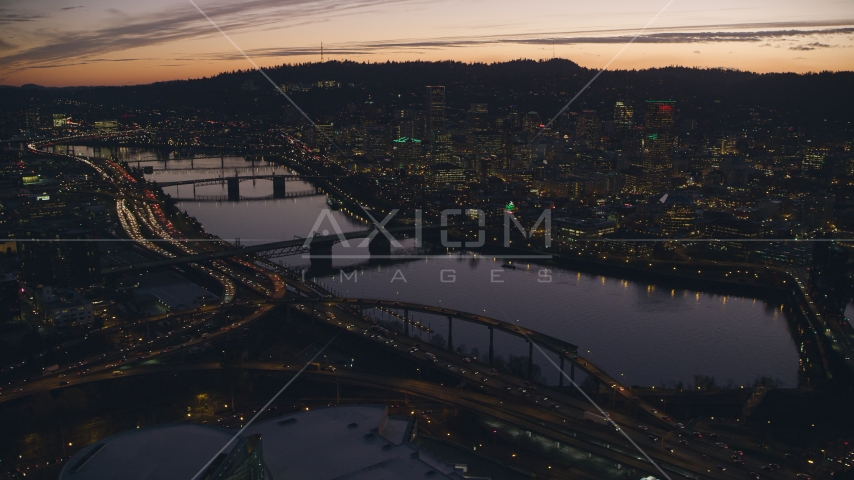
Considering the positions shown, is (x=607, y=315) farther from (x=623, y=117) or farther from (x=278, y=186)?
(x=623, y=117)

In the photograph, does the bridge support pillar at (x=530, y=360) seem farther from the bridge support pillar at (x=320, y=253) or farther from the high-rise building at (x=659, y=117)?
the high-rise building at (x=659, y=117)

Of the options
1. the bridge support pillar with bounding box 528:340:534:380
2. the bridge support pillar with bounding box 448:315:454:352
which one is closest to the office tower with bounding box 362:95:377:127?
the bridge support pillar with bounding box 448:315:454:352

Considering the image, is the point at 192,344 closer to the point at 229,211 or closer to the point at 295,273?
the point at 295,273

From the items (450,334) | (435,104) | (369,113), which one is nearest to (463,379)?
(450,334)

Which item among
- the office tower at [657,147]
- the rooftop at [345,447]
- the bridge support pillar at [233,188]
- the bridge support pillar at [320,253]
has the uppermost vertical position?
the office tower at [657,147]

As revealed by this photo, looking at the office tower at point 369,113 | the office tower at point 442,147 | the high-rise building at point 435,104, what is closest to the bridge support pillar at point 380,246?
the office tower at point 442,147

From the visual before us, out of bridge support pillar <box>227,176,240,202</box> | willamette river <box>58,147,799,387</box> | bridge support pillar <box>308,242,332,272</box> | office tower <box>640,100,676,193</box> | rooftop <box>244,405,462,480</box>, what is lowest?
willamette river <box>58,147,799,387</box>

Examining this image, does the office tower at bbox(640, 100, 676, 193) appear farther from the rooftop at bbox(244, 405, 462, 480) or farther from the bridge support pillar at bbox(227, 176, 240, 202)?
the rooftop at bbox(244, 405, 462, 480)
